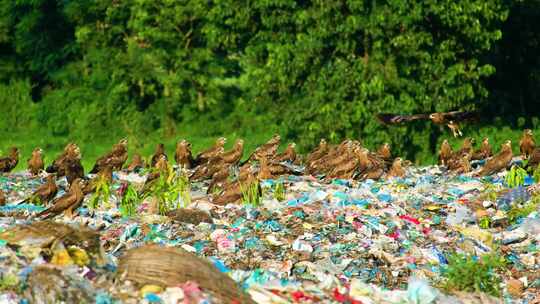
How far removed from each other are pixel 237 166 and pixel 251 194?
243 inches

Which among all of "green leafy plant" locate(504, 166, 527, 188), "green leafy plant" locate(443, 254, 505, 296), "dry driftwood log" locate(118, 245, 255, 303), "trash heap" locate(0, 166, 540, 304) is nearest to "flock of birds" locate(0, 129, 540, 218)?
"trash heap" locate(0, 166, 540, 304)

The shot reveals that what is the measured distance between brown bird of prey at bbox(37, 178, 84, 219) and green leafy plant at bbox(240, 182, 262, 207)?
197 cm

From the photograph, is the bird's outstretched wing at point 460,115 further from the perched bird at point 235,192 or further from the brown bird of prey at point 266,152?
the perched bird at point 235,192

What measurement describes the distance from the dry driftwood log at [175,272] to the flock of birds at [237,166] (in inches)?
214

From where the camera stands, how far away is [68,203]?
14.8 meters

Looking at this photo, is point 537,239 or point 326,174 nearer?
point 537,239

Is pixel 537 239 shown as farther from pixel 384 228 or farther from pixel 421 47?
pixel 421 47

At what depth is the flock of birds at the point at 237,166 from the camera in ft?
51.3

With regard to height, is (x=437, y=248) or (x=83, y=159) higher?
(x=437, y=248)

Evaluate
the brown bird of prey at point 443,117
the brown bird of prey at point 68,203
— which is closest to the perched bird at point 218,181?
the brown bird of prey at point 68,203

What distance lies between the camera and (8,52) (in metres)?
36.4

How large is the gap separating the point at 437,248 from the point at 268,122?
62.3 feet

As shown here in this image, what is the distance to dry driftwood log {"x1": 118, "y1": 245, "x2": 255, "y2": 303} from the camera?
9.30 m

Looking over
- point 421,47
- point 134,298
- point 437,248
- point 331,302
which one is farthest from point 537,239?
point 421,47
